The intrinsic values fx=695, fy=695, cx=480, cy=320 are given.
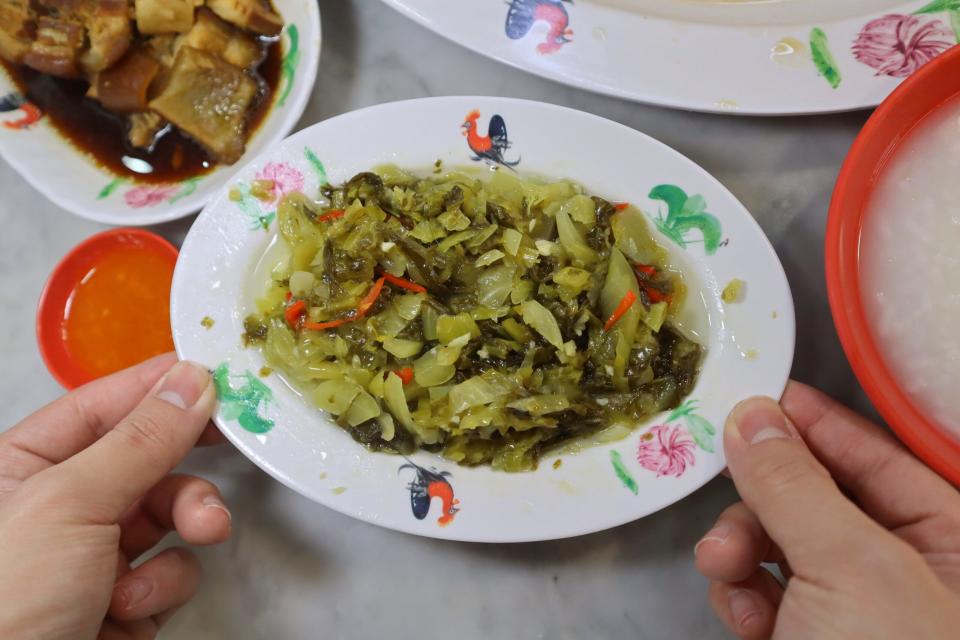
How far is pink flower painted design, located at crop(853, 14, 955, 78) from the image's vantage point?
73.3 inches

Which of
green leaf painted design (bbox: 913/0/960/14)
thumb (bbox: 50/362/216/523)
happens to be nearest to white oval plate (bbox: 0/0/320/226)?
thumb (bbox: 50/362/216/523)

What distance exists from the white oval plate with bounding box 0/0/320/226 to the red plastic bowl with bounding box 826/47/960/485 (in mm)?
1442

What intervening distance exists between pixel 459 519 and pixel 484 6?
1382 millimetres

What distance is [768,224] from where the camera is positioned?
2.07 meters

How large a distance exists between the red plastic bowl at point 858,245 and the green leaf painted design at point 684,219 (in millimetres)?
276

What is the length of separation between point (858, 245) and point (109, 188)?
2078 millimetres

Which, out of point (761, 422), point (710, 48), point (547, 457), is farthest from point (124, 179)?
point (761, 422)

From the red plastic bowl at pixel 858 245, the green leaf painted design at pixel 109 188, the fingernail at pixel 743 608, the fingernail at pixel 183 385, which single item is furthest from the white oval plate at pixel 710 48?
the fingernail at pixel 743 608

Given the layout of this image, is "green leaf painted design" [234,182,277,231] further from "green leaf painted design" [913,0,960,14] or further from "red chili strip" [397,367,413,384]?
"green leaf painted design" [913,0,960,14]

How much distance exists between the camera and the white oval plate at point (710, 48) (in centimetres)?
187

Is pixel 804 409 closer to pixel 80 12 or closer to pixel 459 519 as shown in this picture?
pixel 459 519

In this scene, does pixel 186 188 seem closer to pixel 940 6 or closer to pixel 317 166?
pixel 317 166

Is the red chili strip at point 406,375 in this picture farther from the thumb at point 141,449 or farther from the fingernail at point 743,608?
the fingernail at point 743,608

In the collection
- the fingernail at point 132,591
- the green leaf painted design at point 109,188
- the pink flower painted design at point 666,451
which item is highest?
the green leaf painted design at point 109,188
